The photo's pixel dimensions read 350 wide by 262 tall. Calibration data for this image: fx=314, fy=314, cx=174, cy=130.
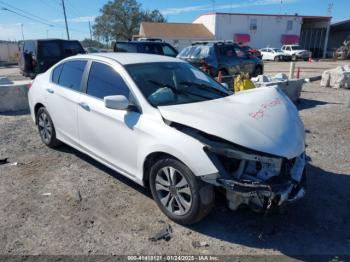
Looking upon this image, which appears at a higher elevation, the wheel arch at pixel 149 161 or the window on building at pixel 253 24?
the window on building at pixel 253 24

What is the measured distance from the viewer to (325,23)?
161 ft

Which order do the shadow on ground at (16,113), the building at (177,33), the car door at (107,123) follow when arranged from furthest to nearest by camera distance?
the building at (177,33) → the shadow on ground at (16,113) → the car door at (107,123)

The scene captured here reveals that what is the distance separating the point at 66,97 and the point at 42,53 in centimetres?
995

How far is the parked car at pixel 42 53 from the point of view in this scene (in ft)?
43.4

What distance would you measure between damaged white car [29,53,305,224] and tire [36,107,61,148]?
2.25ft

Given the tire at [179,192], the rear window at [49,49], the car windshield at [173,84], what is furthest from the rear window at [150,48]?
the tire at [179,192]

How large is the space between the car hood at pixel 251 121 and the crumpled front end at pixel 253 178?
0.34 feet

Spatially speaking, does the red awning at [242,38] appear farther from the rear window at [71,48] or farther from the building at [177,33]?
the rear window at [71,48]

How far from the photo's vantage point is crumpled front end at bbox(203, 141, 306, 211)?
2.84 meters

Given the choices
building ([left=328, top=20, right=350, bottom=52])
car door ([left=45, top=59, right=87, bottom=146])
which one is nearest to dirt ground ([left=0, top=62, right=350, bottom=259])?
car door ([left=45, top=59, right=87, bottom=146])

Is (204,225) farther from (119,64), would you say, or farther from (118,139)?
(119,64)

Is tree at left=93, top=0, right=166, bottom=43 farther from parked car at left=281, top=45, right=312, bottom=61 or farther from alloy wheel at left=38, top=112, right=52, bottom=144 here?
alloy wheel at left=38, top=112, right=52, bottom=144

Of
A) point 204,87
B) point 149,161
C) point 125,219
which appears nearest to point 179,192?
point 149,161

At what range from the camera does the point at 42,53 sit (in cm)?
1327
